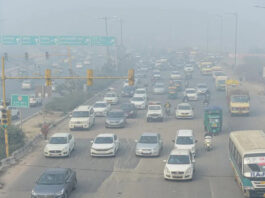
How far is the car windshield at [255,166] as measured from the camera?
21.0 m

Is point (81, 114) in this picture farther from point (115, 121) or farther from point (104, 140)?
point (104, 140)

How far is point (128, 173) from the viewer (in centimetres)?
2770

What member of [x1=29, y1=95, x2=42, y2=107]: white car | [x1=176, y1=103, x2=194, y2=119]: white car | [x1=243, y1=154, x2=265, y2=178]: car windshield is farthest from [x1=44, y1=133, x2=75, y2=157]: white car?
[x1=29, y1=95, x2=42, y2=107]: white car

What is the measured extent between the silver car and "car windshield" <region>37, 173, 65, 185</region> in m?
8.77

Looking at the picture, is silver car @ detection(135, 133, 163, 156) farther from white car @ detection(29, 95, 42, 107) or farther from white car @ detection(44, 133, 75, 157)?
white car @ detection(29, 95, 42, 107)

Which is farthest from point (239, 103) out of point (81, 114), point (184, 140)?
point (184, 140)

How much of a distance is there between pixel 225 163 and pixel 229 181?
157 inches

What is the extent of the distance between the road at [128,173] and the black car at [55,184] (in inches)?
30.9

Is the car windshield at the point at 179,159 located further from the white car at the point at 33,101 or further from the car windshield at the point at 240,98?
the white car at the point at 33,101

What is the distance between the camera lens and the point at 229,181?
25.8 metres

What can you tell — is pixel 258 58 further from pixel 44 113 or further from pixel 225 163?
pixel 225 163

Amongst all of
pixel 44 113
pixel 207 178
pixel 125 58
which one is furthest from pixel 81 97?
pixel 125 58

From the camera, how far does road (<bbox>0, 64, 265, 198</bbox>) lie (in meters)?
24.0

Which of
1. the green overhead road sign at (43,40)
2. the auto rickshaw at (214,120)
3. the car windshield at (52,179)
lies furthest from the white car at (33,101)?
the car windshield at (52,179)
